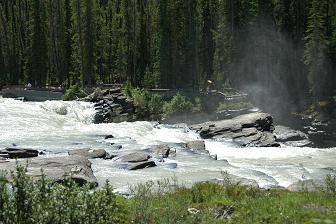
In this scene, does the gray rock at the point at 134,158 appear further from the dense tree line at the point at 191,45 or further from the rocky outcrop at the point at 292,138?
the dense tree line at the point at 191,45

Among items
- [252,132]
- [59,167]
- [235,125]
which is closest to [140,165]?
[59,167]

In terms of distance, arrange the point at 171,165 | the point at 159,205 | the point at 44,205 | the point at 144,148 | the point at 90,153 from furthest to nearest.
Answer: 1. the point at 144,148
2. the point at 90,153
3. the point at 171,165
4. the point at 159,205
5. the point at 44,205

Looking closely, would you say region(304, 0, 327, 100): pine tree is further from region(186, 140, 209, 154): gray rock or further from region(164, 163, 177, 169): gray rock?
region(164, 163, 177, 169): gray rock

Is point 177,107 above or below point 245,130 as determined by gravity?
above

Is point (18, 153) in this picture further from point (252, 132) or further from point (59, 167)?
point (252, 132)

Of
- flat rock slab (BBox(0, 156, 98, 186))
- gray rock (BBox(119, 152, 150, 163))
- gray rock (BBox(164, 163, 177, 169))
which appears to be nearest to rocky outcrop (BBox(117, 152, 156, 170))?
gray rock (BBox(119, 152, 150, 163))

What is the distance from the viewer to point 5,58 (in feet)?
242

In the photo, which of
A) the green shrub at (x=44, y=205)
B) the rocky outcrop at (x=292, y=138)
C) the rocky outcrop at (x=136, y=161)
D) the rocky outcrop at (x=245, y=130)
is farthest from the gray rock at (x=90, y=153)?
the green shrub at (x=44, y=205)

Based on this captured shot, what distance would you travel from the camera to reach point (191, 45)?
61.6 meters

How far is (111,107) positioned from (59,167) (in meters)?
23.0

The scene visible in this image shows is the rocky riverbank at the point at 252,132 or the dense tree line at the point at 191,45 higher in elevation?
the dense tree line at the point at 191,45

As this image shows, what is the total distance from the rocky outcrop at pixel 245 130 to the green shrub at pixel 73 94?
17112mm

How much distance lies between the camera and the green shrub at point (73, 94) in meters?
48.6

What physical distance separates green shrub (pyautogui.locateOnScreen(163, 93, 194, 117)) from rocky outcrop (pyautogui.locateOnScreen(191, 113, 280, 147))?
768cm
